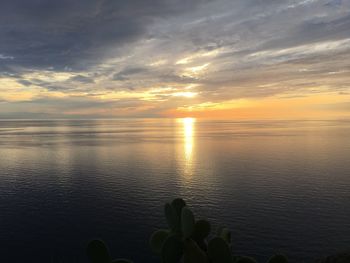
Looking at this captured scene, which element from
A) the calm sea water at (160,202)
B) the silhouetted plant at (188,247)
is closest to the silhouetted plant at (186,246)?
the silhouetted plant at (188,247)

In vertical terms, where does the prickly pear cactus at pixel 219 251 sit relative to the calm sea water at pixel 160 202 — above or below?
above

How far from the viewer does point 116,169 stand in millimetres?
129250

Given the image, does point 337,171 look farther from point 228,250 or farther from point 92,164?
point 228,250

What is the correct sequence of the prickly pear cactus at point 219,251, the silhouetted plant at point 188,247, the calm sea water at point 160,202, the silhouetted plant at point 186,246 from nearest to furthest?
the silhouetted plant at point 188,247, the silhouetted plant at point 186,246, the prickly pear cactus at point 219,251, the calm sea water at point 160,202

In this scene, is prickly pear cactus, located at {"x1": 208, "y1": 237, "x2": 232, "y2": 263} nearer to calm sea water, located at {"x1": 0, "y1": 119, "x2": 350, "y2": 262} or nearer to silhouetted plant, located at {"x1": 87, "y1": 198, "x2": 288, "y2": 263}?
silhouetted plant, located at {"x1": 87, "y1": 198, "x2": 288, "y2": 263}

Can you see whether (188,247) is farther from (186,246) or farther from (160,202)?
(160,202)

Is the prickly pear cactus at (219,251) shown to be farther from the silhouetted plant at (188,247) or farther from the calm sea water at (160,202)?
the calm sea water at (160,202)

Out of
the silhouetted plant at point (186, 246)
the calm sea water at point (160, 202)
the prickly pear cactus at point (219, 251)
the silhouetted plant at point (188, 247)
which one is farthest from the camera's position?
the calm sea water at point (160, 202)

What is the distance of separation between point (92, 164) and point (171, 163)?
35.1 meters

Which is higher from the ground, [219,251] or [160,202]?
[219,251]

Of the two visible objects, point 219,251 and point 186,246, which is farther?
point 186,246

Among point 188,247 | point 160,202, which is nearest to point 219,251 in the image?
point 188,247

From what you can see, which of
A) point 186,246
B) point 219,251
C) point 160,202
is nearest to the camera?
point 219,251

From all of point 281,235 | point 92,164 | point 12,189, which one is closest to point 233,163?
point 92,164
